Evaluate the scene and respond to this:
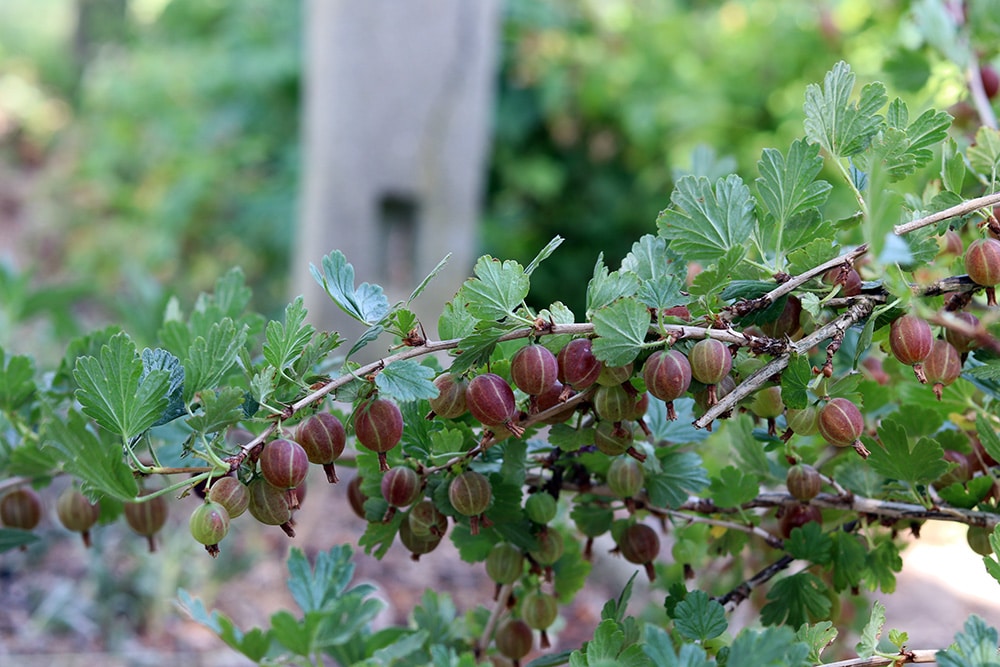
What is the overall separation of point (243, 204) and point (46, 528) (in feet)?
5.86

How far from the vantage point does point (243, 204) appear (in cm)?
355

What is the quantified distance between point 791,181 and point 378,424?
269 millimetres

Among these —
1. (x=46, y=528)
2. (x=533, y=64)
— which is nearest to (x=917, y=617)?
(x=46, y=528)

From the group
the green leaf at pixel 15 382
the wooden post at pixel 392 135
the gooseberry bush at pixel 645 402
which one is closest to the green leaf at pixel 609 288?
the gooseberry bush at pixel 645 402

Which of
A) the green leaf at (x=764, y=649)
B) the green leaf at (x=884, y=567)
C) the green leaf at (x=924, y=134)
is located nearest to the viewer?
the green leaf at (x=764, y=649)

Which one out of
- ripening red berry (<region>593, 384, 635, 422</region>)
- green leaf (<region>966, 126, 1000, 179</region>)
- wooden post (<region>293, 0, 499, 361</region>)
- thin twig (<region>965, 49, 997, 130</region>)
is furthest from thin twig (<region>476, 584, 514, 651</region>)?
wooden post (<region>293, 0, 499, 361</region>)

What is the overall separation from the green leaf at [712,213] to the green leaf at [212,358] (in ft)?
0.83

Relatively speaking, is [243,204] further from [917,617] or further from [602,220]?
[917,617]

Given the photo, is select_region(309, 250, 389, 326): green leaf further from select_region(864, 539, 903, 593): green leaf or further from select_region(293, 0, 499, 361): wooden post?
select_region(293, 0, 499, 361): wooden post

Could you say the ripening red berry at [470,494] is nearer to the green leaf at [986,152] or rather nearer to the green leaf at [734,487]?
the green leaf at [734,487]

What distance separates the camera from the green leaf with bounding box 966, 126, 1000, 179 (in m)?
0.59

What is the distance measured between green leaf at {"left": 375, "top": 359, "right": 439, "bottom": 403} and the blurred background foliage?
193 centimetres

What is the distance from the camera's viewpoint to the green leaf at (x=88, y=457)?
0.49 meters

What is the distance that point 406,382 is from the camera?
49cm
